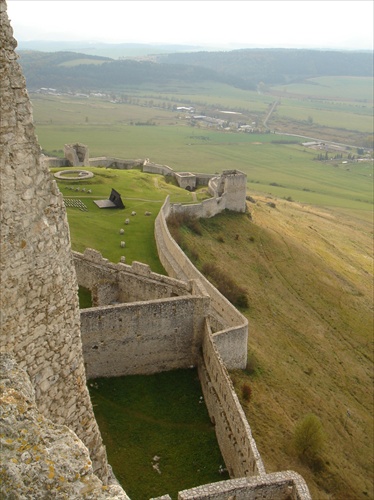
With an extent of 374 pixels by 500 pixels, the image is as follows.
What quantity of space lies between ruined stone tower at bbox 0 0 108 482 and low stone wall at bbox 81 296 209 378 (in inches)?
561

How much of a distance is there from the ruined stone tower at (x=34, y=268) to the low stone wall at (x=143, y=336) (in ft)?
46.8

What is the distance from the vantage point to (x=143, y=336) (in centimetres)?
2489

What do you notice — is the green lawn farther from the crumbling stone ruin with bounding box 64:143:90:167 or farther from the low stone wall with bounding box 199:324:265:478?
the crumbling stone ruin with bounding box 64:143:90:167

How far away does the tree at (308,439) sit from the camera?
82.5 ft

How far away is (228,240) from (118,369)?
95.5 ft

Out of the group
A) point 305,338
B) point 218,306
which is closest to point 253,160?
point 305,338

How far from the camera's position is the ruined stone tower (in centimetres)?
743

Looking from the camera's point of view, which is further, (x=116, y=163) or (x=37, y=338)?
(x=116, y=163)

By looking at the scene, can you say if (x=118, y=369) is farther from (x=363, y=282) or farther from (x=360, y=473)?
(x=363, y=282)

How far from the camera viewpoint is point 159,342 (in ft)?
82.9

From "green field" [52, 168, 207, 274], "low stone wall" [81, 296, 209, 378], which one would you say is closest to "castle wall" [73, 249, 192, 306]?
"low stone wall" [81, 296, 209, 378]

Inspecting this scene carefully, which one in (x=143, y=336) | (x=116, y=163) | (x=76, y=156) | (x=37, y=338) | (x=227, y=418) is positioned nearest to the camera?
(x=37, y=338)

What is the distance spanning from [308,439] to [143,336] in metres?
9.62

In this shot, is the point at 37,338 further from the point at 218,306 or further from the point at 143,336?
the point at 218,306
